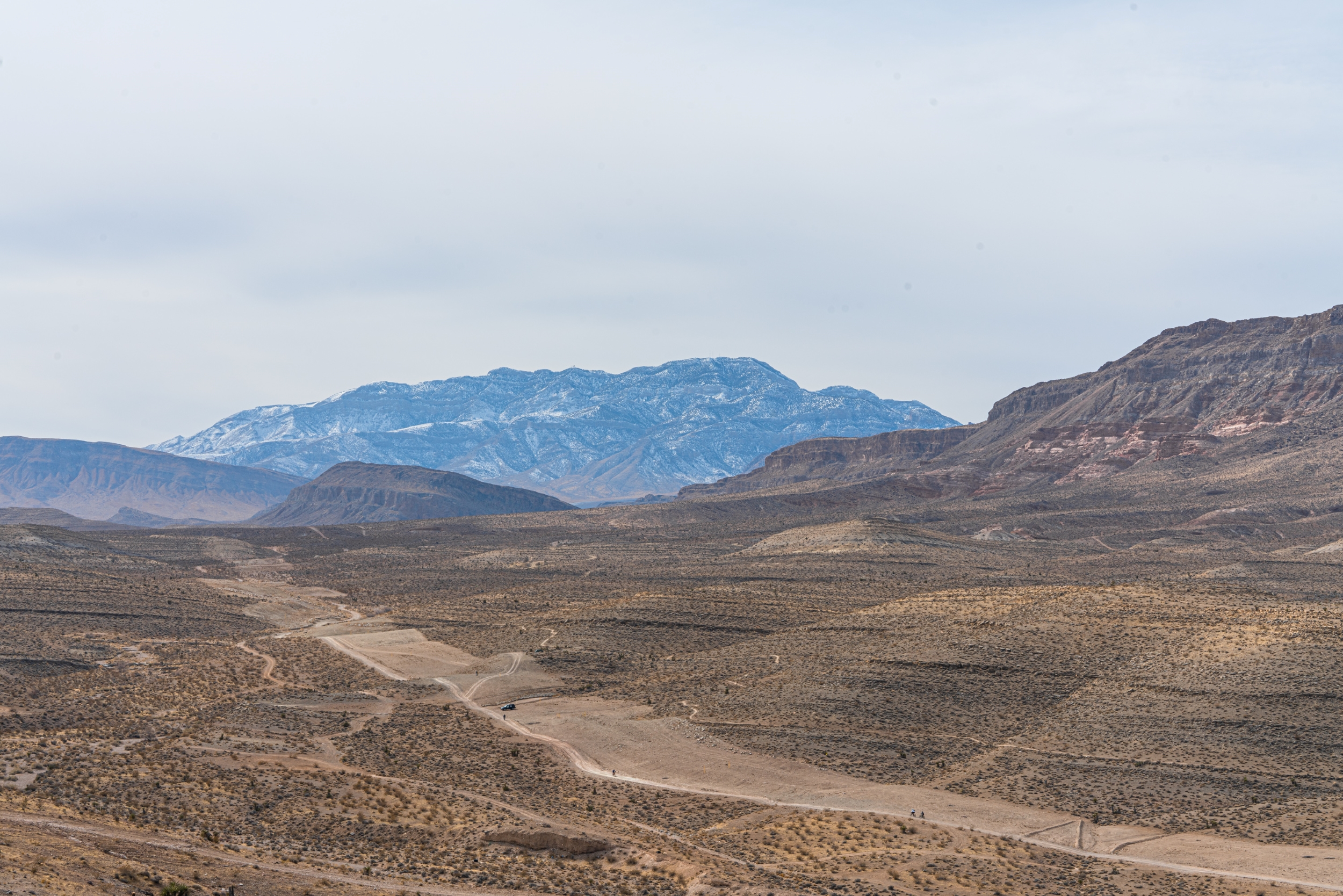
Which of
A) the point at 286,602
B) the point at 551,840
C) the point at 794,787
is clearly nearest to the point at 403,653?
the point at 794,787

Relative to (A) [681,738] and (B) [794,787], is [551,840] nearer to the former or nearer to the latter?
(B) [794,787]

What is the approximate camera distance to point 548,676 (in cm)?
6016

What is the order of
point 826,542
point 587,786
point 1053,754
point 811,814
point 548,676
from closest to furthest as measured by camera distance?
point 811,814 < point 587,786 < point 1053,754 < point 548,676 < point 826,542

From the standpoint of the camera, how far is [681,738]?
48.0 metres

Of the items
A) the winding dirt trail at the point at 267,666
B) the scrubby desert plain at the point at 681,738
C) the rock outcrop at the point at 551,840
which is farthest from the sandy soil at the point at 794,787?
the rock outcrop at the point at 551,840

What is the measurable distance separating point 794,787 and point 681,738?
702 cm

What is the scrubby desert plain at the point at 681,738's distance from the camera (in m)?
31.8

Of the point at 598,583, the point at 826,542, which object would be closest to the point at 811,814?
the point at 598,583

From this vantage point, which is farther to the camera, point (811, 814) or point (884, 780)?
point (884, 780)

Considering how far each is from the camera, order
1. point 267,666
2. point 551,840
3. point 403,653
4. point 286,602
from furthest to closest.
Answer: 1. point 286,602
2. point 403,653
3. point 267,666
4. point 551,840

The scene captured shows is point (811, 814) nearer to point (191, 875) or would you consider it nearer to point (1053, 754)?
point (1053, 754)

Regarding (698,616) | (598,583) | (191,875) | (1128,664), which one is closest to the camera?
(191,875)

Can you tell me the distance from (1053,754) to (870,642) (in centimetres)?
1652

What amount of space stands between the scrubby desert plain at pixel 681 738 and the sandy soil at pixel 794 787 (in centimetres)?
17
